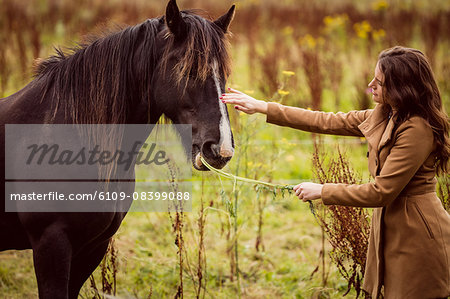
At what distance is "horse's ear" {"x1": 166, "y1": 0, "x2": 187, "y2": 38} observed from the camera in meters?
2.04

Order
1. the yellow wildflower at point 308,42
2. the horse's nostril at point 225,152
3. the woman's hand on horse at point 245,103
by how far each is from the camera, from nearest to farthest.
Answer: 1. the horse's nostril at point 225,152
2. the woman's hand on horse at point 245,103
3. the yellow wildflower at point 308,42

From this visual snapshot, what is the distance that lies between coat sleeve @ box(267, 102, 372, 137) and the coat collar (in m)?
0.21

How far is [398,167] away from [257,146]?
2.62 m

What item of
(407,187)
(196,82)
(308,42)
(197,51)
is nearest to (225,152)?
(196,82)

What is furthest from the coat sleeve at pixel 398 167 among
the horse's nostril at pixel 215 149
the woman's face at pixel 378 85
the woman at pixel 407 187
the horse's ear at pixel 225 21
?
the horse's ear at pixel 225 21

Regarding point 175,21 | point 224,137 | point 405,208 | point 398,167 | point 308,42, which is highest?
point 308,42

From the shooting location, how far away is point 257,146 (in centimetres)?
449

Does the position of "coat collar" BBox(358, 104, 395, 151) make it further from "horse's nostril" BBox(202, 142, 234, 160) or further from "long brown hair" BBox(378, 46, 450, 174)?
"horse's nostril" BBox(202, 142, 234, 160)

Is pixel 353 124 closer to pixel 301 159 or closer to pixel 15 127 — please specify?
pixel 15 127

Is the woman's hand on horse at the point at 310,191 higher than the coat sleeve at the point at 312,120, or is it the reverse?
the coat sleeve at the point at 312,120

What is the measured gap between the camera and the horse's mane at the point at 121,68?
6.91ft

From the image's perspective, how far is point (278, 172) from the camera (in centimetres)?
560

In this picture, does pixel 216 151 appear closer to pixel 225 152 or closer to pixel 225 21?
pixel 225 152

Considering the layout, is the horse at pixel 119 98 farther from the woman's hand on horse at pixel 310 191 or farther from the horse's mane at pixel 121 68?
the woman's hand on horse at pixel 310 191
